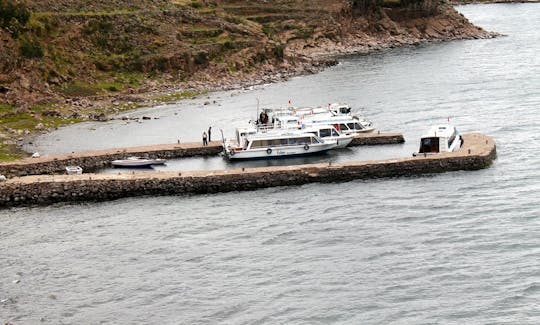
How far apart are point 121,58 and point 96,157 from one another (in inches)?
2441

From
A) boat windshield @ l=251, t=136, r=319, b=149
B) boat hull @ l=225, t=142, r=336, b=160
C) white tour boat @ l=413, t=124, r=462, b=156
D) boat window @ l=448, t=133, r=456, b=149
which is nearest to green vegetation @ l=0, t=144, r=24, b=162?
boat hull @ l=225, t=142, r=336, b=160

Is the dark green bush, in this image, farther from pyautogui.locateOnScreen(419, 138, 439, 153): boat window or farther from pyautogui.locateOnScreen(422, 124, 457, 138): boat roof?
pyautogui.locateOnScreen(419, 138, 439, 153): boat window

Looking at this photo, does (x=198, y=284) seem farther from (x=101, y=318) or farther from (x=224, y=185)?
(x=224, y=185)

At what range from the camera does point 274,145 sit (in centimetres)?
9125

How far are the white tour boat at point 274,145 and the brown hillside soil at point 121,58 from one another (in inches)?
1342

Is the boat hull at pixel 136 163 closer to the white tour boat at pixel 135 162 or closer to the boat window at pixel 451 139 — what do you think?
the white tour boat at pixel 135 162

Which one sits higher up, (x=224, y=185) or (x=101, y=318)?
(x=224, y=185)

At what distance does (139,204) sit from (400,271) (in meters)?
28.7

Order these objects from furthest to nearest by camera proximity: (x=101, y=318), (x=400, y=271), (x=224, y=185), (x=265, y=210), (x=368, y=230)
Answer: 1. (x=224, y=185)
2. (x=265, y=210)
3. (x=368, y=230)
4. (x=400, y=271)
5. (x=101, y=318)

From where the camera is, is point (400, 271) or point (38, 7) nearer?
point (400, 271)

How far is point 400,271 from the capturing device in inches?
2307

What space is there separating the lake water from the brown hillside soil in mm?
32677

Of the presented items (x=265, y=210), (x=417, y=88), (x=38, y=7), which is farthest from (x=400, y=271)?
(x=38, y=7)

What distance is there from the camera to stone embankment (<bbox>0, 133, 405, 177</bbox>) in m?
87.0
